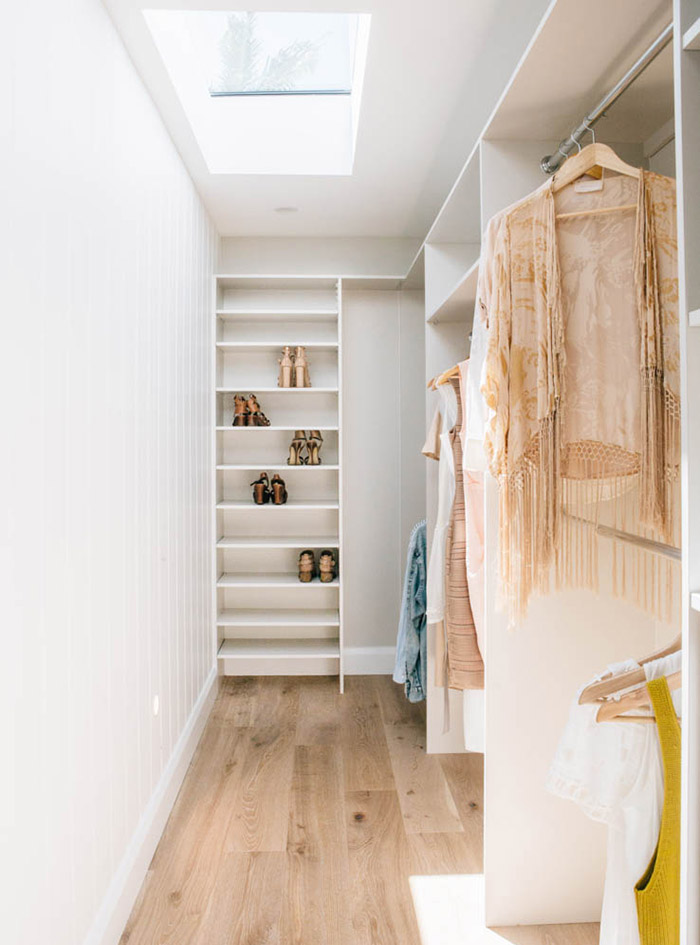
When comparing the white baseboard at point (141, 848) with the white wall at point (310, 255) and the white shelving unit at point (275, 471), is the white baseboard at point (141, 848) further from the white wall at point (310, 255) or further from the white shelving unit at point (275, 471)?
the white wall at point (310, 255)

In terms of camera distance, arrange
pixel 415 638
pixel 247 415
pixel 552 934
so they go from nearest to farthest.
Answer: pixel 552 934
pixel 415 638
pixel 247 415

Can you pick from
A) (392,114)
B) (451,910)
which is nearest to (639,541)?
(451,910)

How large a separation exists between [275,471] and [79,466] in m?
2.30

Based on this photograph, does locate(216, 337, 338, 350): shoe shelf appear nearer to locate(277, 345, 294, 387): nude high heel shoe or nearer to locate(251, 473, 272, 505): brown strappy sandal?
locate(277, 345, 294, 387): nude high heel shoe

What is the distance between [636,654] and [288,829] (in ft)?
4.16

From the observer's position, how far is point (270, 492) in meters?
3.66

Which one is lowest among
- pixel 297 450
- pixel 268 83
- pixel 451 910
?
pixel 451 910

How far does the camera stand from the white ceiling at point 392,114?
1.77 metres

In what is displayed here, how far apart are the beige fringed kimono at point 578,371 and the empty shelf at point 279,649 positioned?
7.37 ft

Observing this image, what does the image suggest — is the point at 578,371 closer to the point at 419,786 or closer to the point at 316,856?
the point at 316,856

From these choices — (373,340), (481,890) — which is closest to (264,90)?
(373,340)

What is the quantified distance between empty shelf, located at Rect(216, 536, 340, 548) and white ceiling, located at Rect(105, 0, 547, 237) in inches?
66.4

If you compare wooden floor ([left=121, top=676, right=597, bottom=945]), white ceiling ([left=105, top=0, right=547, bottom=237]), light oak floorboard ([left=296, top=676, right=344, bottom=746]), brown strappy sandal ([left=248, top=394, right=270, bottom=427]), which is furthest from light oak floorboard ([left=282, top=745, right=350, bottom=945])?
white ceiling ([left=105, top=0, right=547, bottom=237])

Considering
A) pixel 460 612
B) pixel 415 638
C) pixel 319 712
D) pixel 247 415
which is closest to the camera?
pixel 460 612
